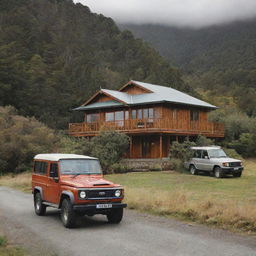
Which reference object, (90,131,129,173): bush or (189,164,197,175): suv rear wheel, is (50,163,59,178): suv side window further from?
(90,131,129,173): bush

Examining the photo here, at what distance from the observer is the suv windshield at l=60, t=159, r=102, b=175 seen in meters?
12.2

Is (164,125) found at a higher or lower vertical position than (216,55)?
lower

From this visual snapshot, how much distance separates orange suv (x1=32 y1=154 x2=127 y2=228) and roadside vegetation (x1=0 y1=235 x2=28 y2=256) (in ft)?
7.11

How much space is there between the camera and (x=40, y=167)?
13648 millimetres

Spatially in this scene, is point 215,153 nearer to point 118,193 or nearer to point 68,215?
point 118,193

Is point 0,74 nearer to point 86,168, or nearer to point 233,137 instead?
point 233,137

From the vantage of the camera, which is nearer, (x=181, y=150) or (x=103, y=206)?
(x=103, y=206)

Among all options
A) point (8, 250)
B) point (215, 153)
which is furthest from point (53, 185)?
point (215, 153)

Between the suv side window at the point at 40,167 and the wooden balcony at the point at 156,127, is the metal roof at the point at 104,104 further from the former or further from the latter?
the suv side window at the point at 40,167

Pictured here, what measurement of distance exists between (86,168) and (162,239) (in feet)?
13.3

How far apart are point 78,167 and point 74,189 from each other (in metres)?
1.65

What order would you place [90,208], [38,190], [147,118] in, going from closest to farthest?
[90,208], [38,190], [147,118]

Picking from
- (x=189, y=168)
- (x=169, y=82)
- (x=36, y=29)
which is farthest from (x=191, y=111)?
(x=36, y=29)

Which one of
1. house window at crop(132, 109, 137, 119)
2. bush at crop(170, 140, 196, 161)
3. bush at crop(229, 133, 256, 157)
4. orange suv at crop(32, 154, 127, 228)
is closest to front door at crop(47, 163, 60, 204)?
orange suv at crop(32, 154, 127, 228)
